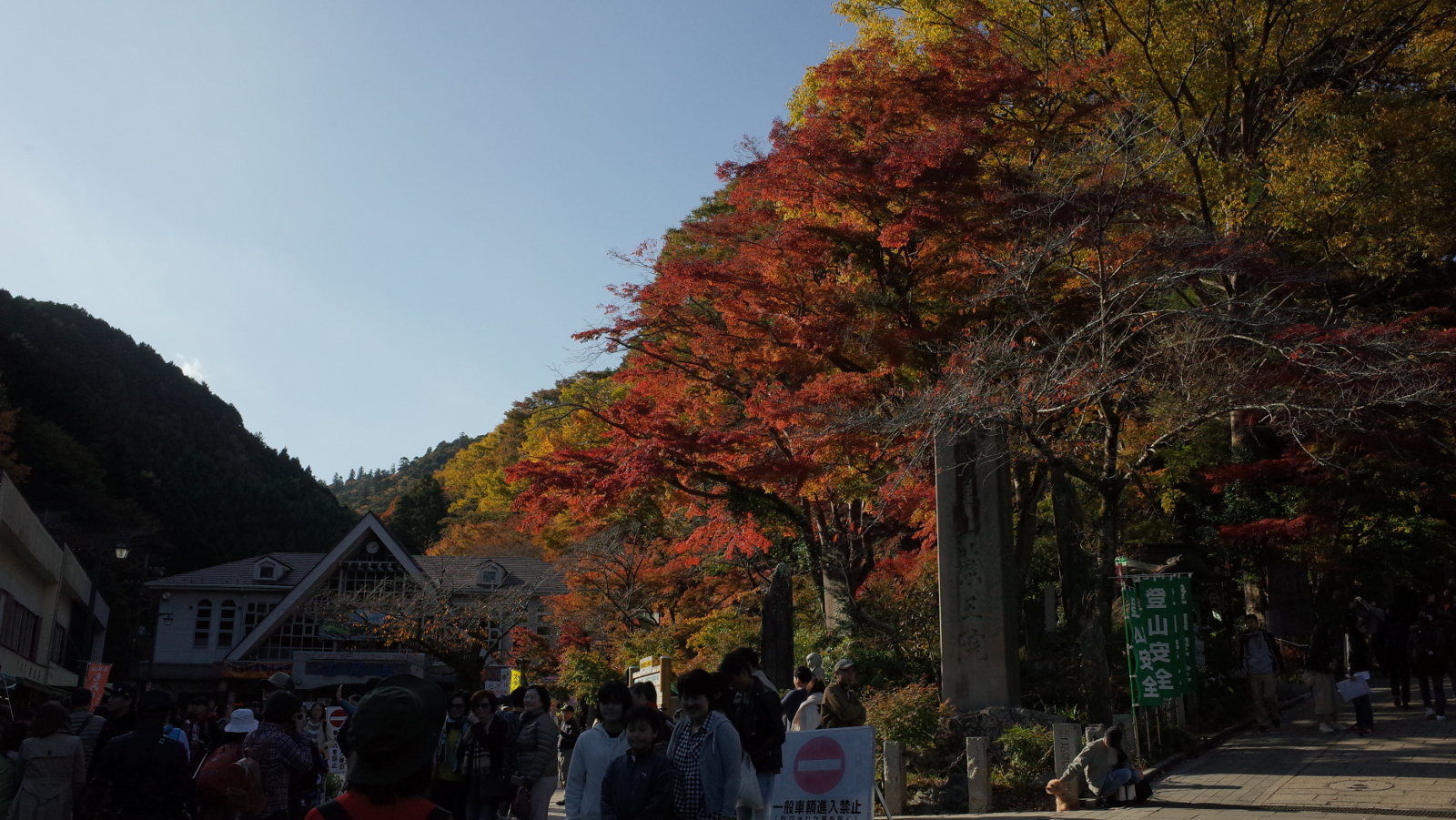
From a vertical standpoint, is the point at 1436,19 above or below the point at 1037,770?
above

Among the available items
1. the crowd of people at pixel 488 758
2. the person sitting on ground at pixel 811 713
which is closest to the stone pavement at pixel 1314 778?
the person sitting on ground at pixel 811 713

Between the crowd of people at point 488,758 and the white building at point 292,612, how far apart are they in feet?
92.8

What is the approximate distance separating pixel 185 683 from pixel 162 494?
61.7 feet

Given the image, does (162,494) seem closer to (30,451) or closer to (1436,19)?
(30,451)

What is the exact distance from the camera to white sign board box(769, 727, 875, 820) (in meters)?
8.00

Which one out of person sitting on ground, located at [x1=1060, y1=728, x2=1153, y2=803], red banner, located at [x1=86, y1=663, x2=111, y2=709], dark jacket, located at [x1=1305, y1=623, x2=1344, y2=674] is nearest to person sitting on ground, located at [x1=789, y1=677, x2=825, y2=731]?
person sitting on ground, located at [x1=1060, y1=728, x2=1153, y2=803]

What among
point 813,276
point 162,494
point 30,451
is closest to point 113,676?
point 30,451

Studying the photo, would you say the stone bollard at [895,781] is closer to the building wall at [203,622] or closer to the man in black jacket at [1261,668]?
the man in black jacket at [1261,668]

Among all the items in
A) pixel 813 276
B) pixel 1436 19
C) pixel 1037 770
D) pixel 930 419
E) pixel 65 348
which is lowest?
pixel 1037 770

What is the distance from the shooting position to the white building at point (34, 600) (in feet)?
73.4

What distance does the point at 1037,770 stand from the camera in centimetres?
1232

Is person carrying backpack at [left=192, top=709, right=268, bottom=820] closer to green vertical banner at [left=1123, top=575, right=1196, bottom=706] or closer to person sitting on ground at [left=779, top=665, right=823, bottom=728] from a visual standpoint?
person sitting on ground at [left=779, top=665, right=823, bottom=728]

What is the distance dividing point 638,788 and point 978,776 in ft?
23.4

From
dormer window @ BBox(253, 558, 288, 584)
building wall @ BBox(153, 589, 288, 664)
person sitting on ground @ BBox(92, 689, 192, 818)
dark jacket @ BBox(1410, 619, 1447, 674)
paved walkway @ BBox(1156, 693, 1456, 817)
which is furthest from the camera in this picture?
dormer window @ BBox(253, 558, 288, 584)
